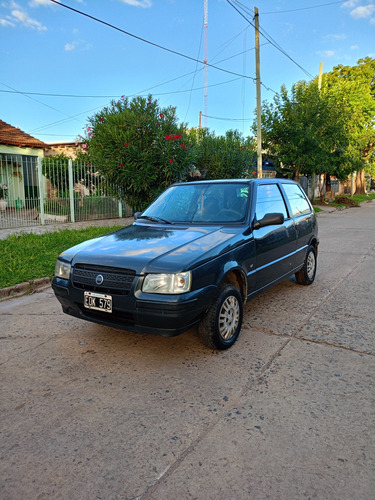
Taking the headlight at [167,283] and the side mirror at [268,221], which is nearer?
the headlight at [167,283]

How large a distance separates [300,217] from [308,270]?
88cm

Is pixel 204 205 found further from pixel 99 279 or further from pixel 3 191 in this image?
pixel 3 191

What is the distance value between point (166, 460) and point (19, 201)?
38.3 ft

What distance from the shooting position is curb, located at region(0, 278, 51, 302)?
5766 mm

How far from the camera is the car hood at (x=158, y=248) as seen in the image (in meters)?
3.32

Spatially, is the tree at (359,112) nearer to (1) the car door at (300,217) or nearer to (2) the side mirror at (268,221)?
(1) the car door at (300,217)

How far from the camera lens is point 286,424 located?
2.61 metres

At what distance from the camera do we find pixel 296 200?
5793mm

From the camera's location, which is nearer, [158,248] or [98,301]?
[98,301]

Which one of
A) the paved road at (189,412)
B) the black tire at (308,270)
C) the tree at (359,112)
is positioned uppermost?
the tree at (359,112)

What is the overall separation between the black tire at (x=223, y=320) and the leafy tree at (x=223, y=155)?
11958 millimetres

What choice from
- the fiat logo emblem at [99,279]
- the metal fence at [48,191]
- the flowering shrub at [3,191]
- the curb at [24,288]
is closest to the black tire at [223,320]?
the fiat logo emblem at [99,279]

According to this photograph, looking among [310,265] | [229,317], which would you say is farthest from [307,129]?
[229,317]

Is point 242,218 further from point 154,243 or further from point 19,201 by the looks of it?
point 19,201
